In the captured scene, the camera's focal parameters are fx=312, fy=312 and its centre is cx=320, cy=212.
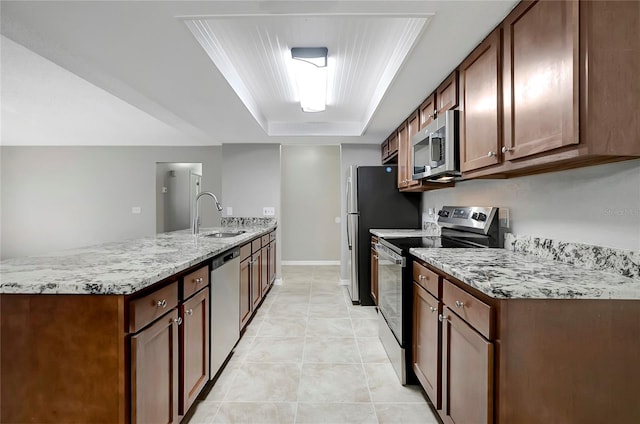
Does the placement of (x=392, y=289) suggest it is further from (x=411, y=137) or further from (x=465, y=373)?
(x=411, y=137)

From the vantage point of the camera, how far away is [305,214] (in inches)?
255

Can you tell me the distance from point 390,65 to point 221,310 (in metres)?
2.20

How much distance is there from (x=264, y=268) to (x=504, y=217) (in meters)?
2.71

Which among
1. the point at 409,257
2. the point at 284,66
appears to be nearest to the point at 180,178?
the point at 284,66

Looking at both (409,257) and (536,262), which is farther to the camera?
(409,257)

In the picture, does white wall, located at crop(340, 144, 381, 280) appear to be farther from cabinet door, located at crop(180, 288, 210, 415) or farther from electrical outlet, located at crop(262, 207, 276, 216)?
cabinet door, located at crop(180, 288, 210, 415)

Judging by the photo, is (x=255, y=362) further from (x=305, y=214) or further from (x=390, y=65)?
(x=305, y=214)

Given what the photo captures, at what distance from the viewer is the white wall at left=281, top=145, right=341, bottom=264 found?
645cm

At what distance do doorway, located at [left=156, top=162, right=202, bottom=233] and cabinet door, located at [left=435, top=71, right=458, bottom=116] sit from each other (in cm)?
508

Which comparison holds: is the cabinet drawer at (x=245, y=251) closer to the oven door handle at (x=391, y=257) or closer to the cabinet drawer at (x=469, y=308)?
the oven door handle at (x=391, y=257)

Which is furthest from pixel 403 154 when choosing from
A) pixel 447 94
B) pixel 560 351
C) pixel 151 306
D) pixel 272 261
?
pixel 151 306

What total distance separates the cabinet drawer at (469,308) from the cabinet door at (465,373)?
30 millimetres

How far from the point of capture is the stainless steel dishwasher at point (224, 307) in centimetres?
202

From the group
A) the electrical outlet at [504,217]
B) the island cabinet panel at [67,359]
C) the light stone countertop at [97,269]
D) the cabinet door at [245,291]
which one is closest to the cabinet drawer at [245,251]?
the cabinet door at [245,291]
